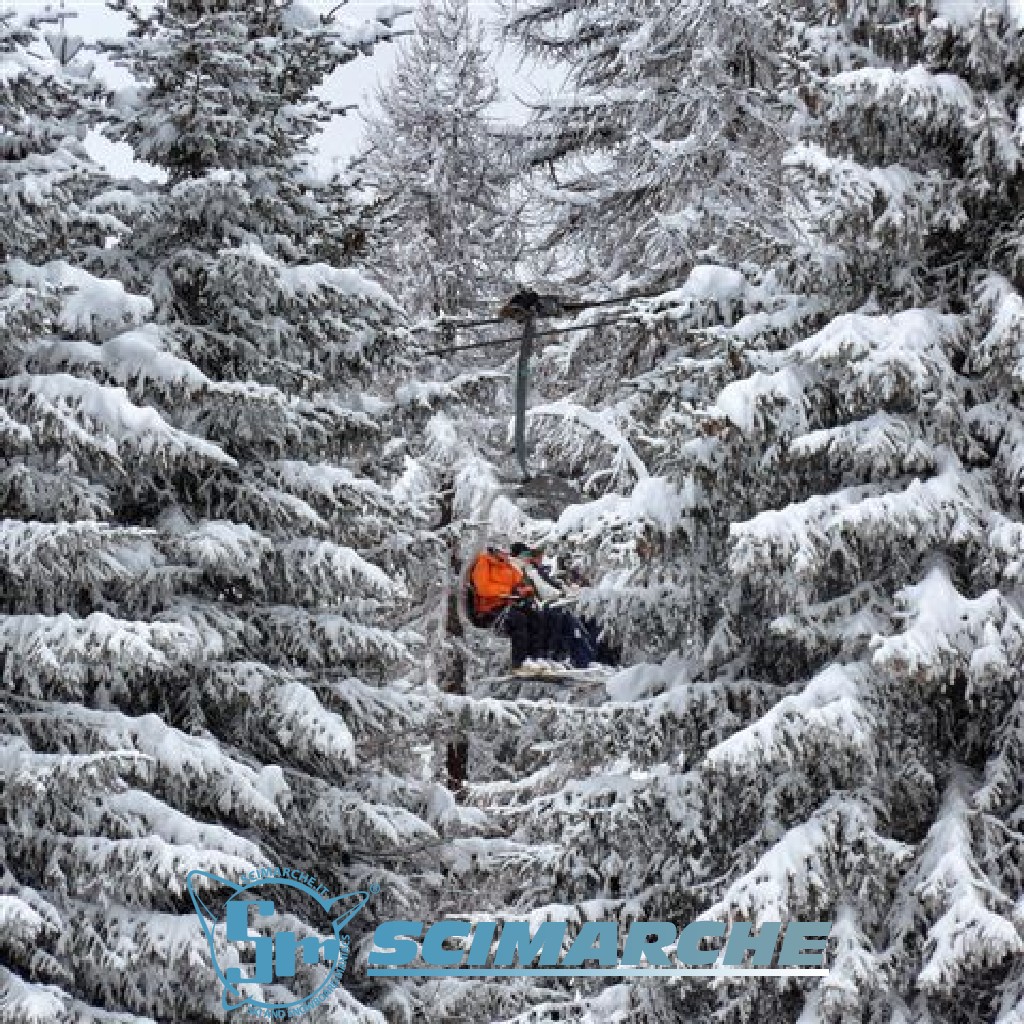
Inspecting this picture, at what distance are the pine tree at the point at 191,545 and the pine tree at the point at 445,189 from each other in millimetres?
6654

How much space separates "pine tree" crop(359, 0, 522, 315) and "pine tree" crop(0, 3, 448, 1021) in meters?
6.65

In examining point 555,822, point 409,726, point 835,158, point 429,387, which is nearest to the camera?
point 835,158

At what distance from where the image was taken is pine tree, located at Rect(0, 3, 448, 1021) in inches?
410

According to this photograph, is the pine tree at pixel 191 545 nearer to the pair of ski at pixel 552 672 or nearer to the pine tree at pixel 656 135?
the pair of ski at pixel 552 672

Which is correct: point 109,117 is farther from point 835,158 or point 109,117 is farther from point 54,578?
point 835,158

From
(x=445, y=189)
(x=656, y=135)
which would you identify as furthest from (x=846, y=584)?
(x=445, y=189)

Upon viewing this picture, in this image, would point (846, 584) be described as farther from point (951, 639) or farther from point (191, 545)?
point (191, 545)

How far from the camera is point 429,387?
1455 centimetres

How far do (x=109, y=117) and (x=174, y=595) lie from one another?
403 centimetres

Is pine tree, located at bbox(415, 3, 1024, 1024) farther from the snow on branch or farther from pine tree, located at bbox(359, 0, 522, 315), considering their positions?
pine tree, located at bbox(359, 0, 522, 315)

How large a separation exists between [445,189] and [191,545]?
10.4 m

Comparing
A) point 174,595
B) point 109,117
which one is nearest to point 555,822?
point 174,595

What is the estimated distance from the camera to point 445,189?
21.1 metres

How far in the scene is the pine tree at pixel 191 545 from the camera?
410 inches
